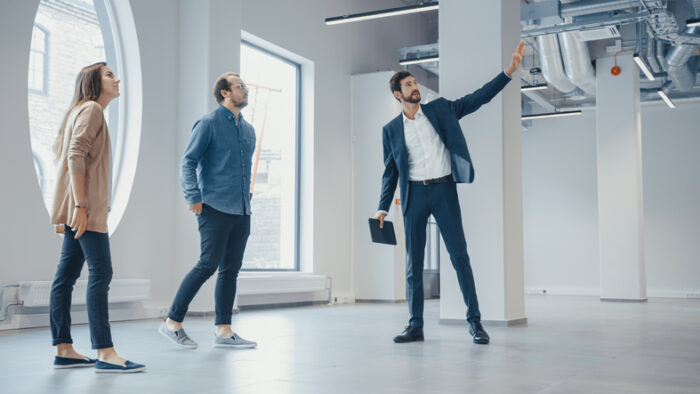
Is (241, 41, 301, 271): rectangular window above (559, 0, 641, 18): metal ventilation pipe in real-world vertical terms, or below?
below

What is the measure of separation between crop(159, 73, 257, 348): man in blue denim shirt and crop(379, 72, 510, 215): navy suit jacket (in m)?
0.81

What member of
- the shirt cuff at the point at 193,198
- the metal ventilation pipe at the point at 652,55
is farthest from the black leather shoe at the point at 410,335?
the metal ventilation pipe at the point at 652,55

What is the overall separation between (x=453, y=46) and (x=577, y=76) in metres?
5.50

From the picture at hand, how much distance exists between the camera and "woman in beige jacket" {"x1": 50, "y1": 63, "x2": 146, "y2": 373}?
2816mm

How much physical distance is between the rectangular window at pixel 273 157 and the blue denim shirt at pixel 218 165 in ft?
13.2

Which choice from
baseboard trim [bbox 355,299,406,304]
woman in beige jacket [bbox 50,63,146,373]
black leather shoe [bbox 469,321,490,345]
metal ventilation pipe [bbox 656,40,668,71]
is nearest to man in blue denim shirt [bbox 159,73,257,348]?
woman in beige jacket [bbox 50,63,146,373]

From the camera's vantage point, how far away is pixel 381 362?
3012mm

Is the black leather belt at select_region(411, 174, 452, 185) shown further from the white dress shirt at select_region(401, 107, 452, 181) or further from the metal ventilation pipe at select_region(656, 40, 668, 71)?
the metal ventilation pipe at select_region(656, 40, 668, 71)

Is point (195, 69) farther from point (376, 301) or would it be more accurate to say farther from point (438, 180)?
point (376, 301)

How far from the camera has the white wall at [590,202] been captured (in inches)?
488

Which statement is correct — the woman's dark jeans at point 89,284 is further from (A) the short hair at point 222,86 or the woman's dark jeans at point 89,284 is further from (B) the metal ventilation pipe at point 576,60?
(B) the metal ventilation pipe at point 576,60

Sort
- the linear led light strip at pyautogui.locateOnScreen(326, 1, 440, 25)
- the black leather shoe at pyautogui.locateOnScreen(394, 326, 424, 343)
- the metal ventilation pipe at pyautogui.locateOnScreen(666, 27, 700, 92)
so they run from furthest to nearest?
the metal ventilation pipe at pyautogui.locateOnScreen(666, 27, 700, 92)
the linear led light strip at pyautogui.locateOnScreen(326, 1, 440, 25)
the black leather shoe at pyautogui.locateOnScreen(394, 326, 424, 343)

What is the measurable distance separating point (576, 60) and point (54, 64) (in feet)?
22.1

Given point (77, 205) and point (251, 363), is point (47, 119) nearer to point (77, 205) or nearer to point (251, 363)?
point (77, 205)
